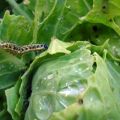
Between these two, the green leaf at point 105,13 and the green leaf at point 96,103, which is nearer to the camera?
the green leaf at point 96,103

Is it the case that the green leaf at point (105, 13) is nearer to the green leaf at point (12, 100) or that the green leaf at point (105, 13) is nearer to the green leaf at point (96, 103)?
the green leaf at point (96, 103)

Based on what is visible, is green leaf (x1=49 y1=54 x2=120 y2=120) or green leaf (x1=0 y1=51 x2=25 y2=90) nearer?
green leaf (x1=49 y1=54 x2=120 y2=120)

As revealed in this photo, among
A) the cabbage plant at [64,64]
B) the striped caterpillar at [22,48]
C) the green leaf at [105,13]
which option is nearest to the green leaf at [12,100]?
the cabbage plant at [64,64]

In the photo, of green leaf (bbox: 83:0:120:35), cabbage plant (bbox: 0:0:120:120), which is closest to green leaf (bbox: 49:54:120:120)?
cabbage plant (bbox: 0:0:120:120)

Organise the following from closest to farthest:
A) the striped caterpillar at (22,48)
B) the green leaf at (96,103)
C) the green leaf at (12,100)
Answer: the green leaf at (96,103)
the green leaf at (12,100)
the striped caterpillar at (22,48)

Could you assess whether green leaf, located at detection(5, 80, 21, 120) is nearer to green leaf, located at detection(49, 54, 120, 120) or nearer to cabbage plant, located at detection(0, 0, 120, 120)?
cabbage plant, located at detection(0, 0, 120, 120)

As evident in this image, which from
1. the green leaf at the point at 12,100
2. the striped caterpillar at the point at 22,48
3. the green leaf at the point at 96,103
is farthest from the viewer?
the striped caterpillar at the point at 22,48

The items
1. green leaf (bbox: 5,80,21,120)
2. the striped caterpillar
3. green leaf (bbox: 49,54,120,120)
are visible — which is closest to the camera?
green leaf (bbox: 49,54,120,120)

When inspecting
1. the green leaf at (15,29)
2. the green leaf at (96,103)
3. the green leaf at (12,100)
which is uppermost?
the green leaf at (15,29)

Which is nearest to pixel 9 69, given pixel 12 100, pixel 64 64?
pixel 12 100

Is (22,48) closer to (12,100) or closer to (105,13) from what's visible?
(12,100)

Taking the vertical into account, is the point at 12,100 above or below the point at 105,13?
below

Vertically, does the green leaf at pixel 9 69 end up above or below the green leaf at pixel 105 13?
below
